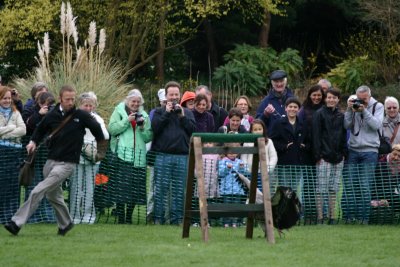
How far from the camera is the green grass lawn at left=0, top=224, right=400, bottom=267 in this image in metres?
11.1

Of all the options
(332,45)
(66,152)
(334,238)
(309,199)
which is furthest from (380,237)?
(332,45)

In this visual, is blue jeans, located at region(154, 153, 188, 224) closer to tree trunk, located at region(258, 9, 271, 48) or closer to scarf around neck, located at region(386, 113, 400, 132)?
scarf around neck, located at region(386, 113, 400, 132)

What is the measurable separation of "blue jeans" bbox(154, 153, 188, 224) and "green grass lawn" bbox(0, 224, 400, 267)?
0.52 meters

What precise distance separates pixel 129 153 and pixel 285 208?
325 cm

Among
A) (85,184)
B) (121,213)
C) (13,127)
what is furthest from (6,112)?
(121,213)

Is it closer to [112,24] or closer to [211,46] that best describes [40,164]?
[112,24]

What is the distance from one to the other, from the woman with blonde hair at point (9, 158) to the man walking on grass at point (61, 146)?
4.54 ft

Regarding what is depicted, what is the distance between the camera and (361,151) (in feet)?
52.3

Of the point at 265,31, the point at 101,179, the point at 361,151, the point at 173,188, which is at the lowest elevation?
the point at 173,188

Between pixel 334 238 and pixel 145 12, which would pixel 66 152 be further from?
pixel 145 12

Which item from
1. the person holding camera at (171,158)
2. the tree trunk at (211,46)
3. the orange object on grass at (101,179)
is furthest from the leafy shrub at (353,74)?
the orange object on grass at (101,179)

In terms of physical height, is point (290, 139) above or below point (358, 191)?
above

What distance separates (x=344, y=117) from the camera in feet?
52.1

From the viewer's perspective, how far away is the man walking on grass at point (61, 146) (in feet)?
43.1
